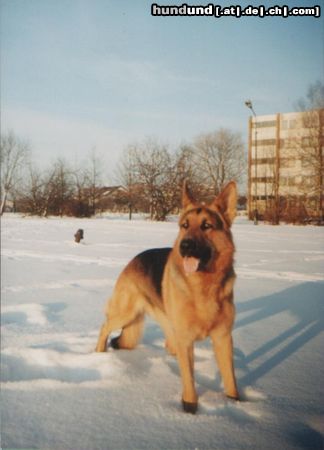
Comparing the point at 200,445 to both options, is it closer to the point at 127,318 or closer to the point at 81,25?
the point at 127,318

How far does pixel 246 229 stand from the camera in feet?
10.5

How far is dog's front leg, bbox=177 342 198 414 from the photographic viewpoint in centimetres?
205

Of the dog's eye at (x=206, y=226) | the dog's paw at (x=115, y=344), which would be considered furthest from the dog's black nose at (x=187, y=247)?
the dog's paw at (x=115, y=344)

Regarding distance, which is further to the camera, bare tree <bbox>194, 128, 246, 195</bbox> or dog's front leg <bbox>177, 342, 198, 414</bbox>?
bare tree <bbox>194, 128, 246, 195</bbox>

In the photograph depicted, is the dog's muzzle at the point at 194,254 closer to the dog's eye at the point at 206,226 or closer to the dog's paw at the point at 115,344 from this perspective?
the dog's eye at the point at 206,226

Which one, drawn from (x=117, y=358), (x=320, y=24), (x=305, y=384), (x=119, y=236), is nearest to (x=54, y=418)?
(x=117, y=358)

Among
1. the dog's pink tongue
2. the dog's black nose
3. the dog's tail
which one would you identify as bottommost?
the dog's tail

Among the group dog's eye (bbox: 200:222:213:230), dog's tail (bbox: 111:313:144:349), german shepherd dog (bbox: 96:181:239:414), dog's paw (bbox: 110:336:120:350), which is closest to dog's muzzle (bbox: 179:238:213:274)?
german shepherd dog (bbox: 96:181:239:414)

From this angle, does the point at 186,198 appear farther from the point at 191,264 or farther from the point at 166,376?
the point at 166,376

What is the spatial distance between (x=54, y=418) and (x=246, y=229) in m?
2.20

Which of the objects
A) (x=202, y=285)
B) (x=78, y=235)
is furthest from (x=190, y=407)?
(x=78, y=235)

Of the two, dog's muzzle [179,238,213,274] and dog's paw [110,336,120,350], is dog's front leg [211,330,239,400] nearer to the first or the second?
dog's muzzle [179,238,213,274]

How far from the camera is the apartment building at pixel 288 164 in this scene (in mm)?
2500

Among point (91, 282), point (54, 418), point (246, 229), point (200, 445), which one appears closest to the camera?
point (200, 445)
